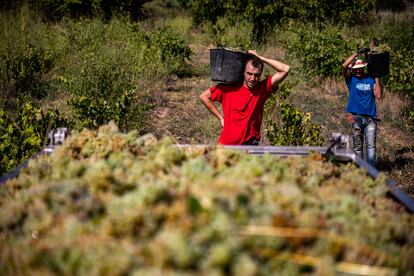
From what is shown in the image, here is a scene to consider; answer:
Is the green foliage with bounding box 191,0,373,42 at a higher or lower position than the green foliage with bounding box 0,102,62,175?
higher

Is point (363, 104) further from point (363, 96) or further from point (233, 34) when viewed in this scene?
point (233, 34)

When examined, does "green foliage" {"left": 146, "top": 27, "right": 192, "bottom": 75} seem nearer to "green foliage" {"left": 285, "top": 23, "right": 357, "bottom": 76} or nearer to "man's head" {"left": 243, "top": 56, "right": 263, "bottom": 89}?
"green foliage" {"left": 285, "top": 23, "right": 357, "bottom": 76}

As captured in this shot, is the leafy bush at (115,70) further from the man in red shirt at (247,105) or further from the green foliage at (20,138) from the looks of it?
the man in red shirt at (247,105)

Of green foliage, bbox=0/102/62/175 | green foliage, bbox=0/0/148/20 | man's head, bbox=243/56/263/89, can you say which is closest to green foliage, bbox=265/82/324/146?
man's head, bbox=243/56/263/89

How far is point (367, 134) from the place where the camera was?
217 inches

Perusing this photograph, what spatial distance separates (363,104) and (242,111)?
7.69 feet

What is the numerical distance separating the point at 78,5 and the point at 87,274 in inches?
543

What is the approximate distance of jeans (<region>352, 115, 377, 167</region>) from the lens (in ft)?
17.9

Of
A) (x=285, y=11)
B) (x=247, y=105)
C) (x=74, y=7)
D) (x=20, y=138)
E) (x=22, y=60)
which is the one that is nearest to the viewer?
(x=247, y=105)

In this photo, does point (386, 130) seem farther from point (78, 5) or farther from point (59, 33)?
point (78, 5)

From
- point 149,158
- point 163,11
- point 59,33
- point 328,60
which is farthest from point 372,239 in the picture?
point 163,11

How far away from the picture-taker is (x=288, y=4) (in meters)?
13.5

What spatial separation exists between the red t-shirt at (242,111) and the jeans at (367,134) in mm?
2136

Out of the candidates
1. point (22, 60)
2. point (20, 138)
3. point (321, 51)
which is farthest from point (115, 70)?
point (321, 51)
